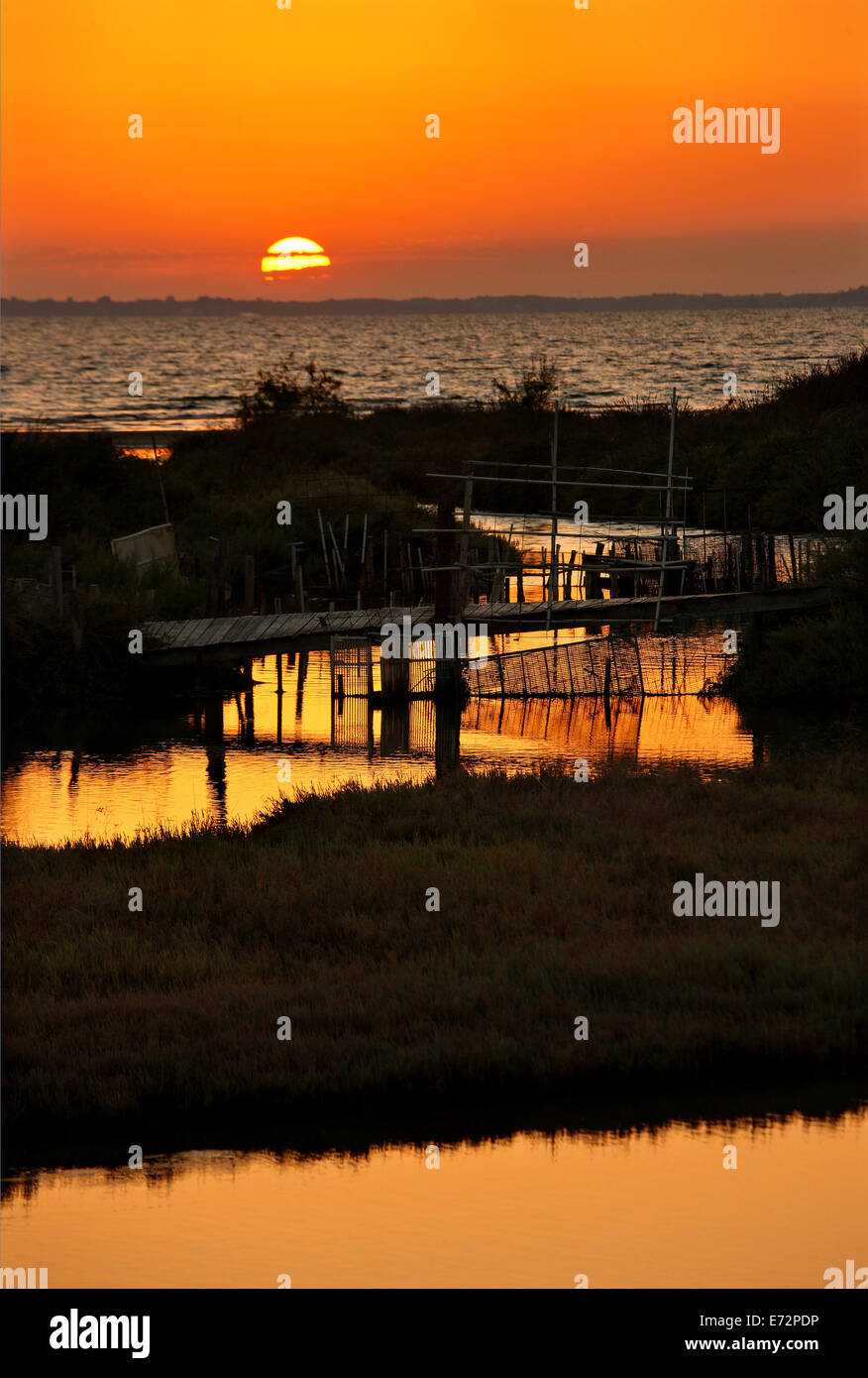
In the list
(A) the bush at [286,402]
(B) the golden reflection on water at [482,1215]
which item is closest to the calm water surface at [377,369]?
(A) the bush at [286,402]

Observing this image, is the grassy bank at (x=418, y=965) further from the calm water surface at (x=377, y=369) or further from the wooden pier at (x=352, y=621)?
the calm water surface at (x=377, y=369)

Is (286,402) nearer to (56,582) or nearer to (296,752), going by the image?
(56,582)

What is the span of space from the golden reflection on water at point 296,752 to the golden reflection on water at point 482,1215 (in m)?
9.08

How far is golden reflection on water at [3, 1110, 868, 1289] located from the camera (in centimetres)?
902

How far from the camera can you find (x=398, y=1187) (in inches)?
395

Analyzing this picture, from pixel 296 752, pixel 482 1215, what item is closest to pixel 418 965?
pixel 482 1215

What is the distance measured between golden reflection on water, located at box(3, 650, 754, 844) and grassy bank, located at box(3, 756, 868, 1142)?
317 centimetres

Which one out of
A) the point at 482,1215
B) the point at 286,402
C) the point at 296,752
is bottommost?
the point at 296,752

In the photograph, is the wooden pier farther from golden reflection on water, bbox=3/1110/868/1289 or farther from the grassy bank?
golden reflection on water, bbox=3/1110/868/1289

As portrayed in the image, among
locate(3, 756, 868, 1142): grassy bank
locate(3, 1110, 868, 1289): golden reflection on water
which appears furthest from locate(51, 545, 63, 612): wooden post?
locate(3, 1110, 868, 1289): golden reflection on water

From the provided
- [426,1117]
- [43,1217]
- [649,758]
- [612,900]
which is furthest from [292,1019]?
[649,758]

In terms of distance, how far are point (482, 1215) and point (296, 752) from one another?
14.9 metres

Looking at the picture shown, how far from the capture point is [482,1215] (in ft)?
31.7

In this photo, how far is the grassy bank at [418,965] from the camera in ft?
36.9
